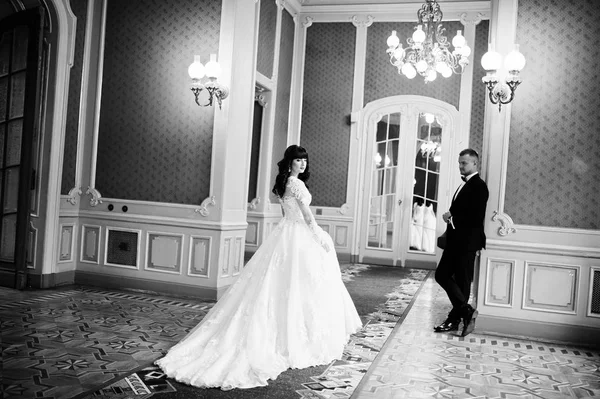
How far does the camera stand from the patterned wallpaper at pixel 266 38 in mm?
7836

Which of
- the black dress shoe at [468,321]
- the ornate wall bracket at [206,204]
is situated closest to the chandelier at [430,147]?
the ornate wall bracket at [206,204]

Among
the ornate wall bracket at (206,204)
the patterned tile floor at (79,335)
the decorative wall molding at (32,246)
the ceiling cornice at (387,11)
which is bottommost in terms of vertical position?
the patterned tile floor at (79,335)

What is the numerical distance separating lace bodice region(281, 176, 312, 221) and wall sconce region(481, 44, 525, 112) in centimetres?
193

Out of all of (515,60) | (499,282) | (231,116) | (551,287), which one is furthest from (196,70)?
(551,287)

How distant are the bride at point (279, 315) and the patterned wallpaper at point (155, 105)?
2.17 m

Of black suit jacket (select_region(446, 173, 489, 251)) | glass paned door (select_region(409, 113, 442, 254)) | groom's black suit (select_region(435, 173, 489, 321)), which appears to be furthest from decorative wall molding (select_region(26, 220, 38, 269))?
glass paned door (select_region(409, 113, 442, 254))

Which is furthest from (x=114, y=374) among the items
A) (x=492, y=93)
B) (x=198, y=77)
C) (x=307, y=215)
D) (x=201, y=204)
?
(x=492, y=93)

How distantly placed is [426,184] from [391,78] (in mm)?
1986

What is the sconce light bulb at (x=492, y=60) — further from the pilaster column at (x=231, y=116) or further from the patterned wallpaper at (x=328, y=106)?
the patterned wallpaper at (x=328, y=106)

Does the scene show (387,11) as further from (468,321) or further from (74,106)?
(468,321)

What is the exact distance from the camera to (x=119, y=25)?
6.65 meters

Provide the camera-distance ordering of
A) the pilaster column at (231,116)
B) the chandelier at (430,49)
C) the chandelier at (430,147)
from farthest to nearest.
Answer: the chandelier at (430,147) < the chandelier at (430,49) < the pilaster column at (231,116)

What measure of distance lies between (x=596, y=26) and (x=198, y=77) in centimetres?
380

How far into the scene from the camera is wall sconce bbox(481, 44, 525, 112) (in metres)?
4.70
